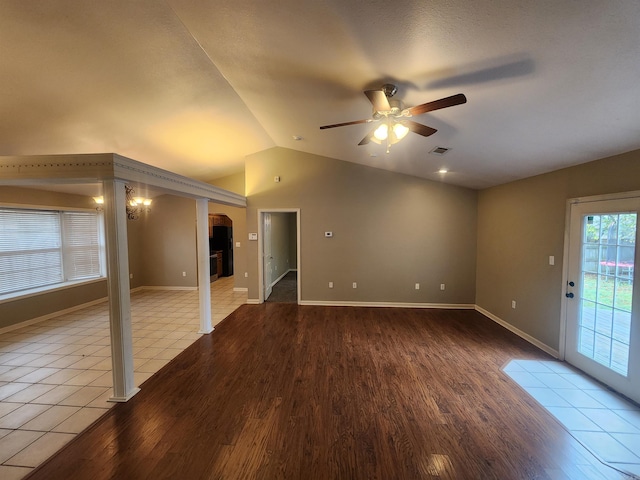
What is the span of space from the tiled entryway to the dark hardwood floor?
12cm

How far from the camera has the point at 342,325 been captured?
175 inches

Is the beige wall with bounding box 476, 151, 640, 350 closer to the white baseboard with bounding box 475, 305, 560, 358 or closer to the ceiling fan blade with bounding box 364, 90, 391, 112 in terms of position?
the white baseboard with bounding box 475, 305, 560, 358

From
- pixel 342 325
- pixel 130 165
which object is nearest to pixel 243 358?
pixel 342 325

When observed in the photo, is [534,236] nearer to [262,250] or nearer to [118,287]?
[262,250]

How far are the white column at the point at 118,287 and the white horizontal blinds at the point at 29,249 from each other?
387cm

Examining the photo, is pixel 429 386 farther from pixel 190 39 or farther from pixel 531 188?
pixel 190 39

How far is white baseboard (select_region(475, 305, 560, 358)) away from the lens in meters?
3.39

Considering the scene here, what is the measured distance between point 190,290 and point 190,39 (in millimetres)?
6199

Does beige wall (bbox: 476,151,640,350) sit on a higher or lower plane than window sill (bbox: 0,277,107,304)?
higher

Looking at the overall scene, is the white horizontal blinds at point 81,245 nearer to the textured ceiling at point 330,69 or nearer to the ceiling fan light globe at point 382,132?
the textured ceiling at point 330,69

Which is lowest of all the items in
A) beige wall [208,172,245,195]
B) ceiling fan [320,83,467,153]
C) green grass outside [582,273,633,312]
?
green grass outside [582,273,633,312]

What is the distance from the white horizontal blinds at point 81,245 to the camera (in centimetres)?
540

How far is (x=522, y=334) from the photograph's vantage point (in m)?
3.94

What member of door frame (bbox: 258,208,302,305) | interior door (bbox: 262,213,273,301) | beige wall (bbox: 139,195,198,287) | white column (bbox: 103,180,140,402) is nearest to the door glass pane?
door frame (bbox: 258,208,302,305)
